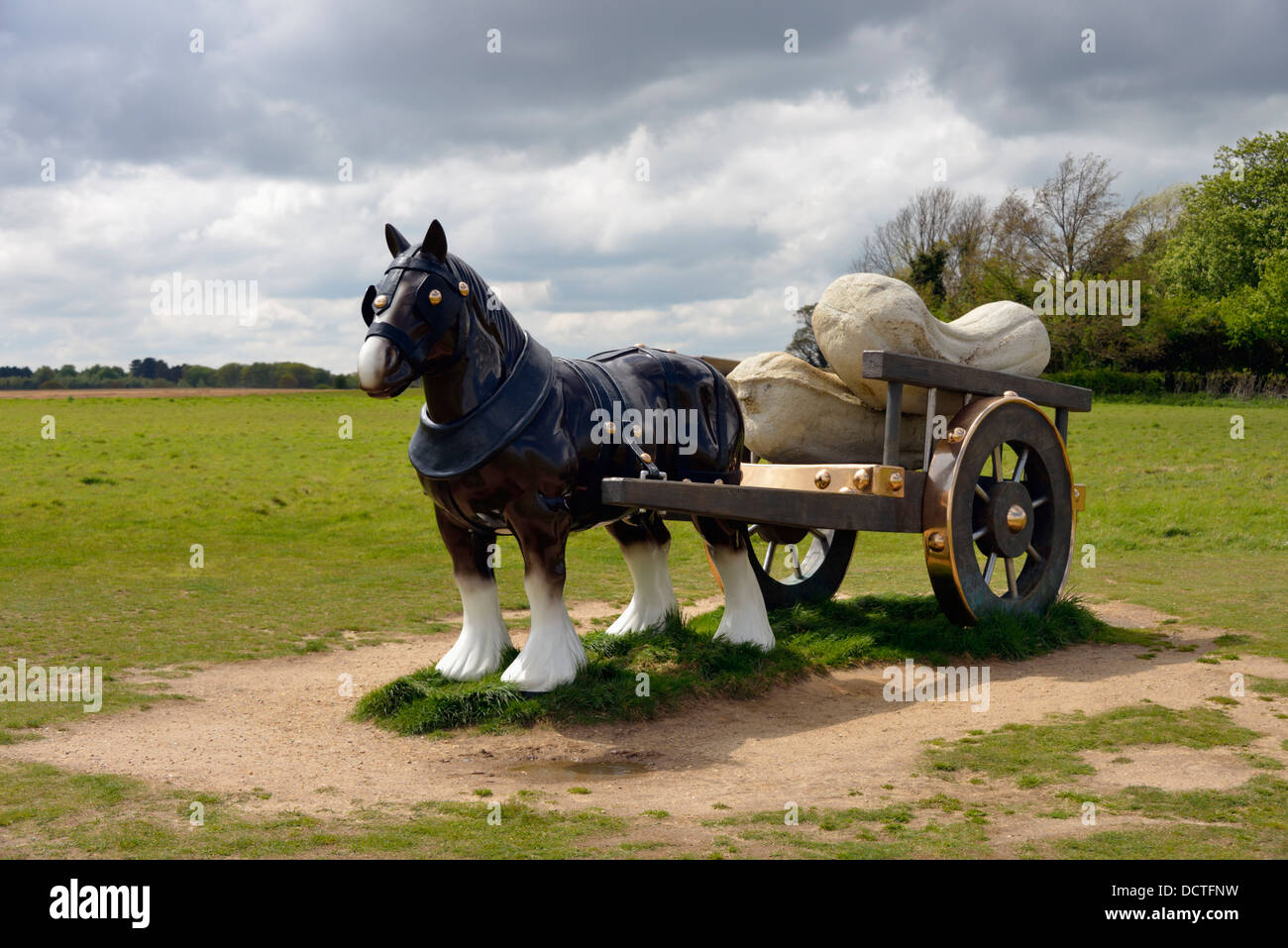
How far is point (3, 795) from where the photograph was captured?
5.44 meters

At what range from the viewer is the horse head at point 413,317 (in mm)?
6340

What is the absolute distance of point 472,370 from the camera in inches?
269

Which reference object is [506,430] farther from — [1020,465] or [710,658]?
[1020,465]

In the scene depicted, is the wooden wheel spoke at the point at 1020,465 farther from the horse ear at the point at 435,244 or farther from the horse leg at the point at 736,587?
the horse ear at the point at 435,244

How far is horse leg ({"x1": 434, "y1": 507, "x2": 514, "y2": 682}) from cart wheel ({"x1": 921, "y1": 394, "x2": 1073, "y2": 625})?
331 centimetres

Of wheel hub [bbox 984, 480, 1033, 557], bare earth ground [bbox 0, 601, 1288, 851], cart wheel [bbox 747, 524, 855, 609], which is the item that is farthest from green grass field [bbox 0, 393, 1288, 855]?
wheel hub [bbox 984, 480, 1033, 557]

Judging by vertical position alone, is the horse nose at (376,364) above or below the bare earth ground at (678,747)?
above

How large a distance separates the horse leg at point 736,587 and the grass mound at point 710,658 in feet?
0.67

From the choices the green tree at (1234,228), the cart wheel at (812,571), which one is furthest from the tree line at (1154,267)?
the cart wheel at (812,571)

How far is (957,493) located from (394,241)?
14.7 feet

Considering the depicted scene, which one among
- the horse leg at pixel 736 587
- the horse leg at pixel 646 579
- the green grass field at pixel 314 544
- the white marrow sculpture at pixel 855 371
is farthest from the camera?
the green grass field at pixel 314 544
